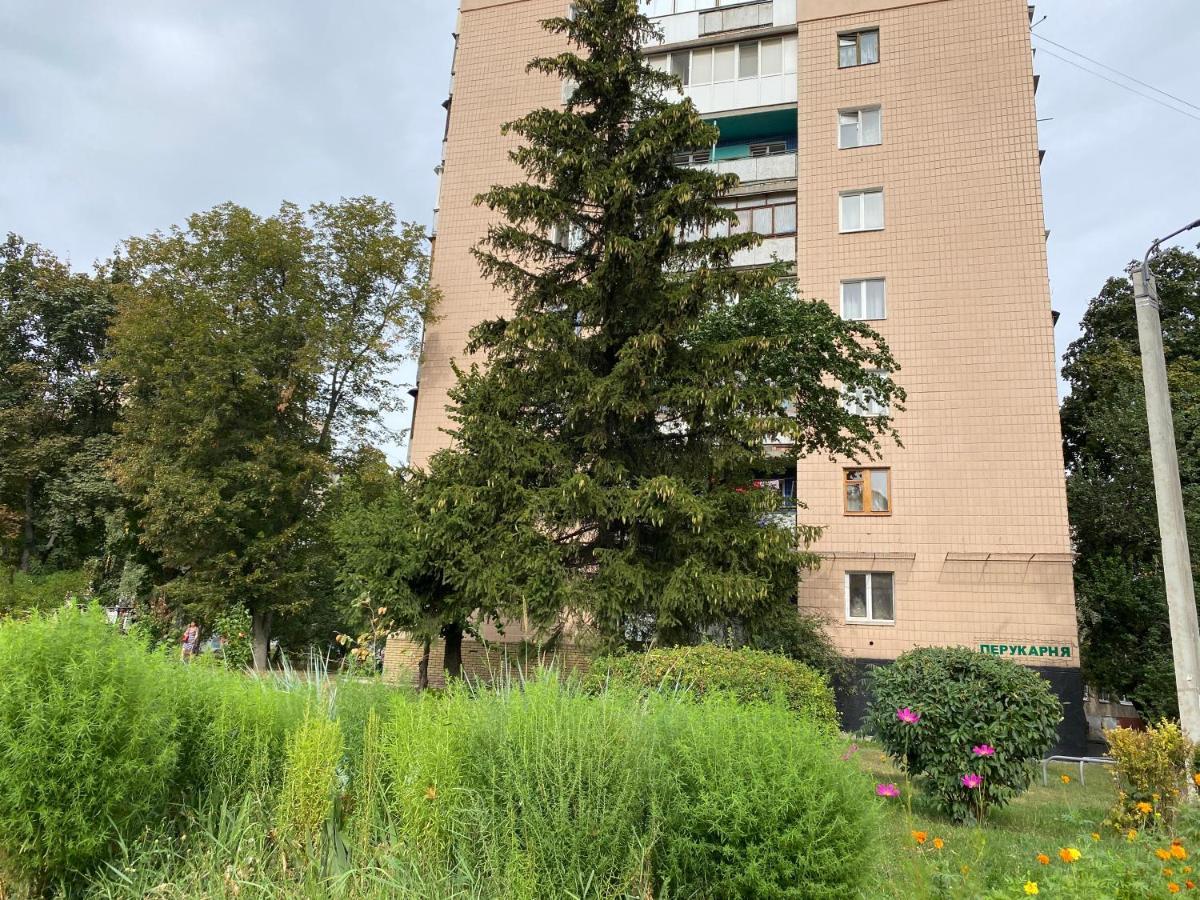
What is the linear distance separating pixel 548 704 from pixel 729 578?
7.44 metres

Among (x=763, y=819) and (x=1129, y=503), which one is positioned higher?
(x=1129, y=503)

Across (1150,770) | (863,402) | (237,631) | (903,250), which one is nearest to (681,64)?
(903,250)

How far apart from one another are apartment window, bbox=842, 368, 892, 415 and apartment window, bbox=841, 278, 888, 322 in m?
1.64

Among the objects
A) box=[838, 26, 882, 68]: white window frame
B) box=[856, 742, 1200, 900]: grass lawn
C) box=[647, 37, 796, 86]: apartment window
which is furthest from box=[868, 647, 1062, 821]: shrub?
box=[647, 37, 796, 86]: apartment window

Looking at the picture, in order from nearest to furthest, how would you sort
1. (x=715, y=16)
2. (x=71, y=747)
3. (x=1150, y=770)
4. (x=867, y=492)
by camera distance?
(x=71, y=747) < (x=1150, y=770) < (x=867, y=492) < (x=715, y=16)

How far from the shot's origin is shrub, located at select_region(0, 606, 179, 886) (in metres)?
3.68

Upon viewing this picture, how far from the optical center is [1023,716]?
23.8 feet

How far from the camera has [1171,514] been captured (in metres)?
9.30

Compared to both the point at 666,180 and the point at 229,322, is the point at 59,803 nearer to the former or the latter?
the point at 666,180

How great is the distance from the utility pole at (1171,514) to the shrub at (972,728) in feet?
7.85

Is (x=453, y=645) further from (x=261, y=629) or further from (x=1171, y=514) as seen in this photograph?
(x=1171, y=514)

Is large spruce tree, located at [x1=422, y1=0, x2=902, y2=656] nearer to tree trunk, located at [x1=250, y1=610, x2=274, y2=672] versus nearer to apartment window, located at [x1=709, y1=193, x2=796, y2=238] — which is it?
apartment window, located at [x1=709, y1=193, x2=796, y2=238]

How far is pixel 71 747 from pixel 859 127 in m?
22.5

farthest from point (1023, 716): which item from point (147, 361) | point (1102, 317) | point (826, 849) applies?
point (1102, 317)
